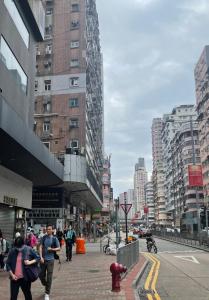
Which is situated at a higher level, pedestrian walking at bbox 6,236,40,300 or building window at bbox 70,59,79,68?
building window at bbox 70,59,79,68

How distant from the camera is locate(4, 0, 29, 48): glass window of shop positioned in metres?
20.6

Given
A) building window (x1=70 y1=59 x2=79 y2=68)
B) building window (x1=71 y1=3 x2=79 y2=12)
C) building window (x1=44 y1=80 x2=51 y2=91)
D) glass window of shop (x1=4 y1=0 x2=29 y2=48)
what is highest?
building window (x1=71 y1=3 x2=79 y2=12)

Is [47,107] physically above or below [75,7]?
below

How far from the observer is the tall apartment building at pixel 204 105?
270ft

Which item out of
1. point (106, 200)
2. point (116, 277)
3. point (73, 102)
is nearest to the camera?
point (116, 277)

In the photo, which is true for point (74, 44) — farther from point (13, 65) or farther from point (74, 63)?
point (13, 65)

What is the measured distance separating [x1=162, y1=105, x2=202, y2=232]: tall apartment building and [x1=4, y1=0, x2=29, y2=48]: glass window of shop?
216 ft

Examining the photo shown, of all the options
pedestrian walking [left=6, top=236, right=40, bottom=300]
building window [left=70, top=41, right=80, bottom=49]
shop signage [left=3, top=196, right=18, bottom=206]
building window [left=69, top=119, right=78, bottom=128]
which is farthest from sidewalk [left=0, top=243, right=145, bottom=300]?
building window [left=70, top=41, right=80, bottom=49]

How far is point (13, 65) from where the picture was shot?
69.0 ft

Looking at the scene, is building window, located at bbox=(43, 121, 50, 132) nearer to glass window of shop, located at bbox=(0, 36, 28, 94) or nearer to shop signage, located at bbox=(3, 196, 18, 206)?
glass window of shop, located at bbox=(0, 36, 28, 94)

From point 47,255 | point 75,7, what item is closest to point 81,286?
point 47,255

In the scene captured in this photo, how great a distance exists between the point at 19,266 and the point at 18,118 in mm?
10361

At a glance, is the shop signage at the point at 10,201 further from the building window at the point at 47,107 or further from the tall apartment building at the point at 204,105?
the tall apartment building at the point at 204,105

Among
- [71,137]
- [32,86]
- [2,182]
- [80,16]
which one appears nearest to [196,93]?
[80,16]
